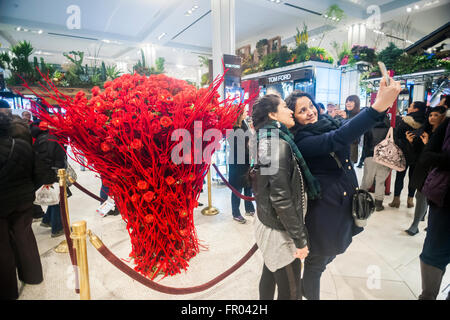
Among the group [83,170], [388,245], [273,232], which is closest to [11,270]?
[273,232]

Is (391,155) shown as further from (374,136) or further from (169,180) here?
(169,180)

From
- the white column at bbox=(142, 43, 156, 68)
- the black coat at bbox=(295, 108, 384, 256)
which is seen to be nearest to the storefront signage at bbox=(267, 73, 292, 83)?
the white column at bbox=(142, 43, 156, 68)

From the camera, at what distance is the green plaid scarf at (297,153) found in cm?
117

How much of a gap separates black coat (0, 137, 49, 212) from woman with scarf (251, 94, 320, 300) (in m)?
1.67

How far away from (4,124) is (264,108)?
178cm

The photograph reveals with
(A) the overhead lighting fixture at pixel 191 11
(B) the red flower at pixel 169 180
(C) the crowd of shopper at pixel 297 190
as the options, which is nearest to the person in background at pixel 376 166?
(C) the crowd of shopper at pixel 297 190

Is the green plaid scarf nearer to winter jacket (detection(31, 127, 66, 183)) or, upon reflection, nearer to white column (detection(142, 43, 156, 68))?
winter jacket (detection(31, 127, 66, 183))

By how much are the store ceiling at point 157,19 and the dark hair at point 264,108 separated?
24.0ft

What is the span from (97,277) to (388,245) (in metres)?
2.74

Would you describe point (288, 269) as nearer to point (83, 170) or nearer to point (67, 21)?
point (83, 170)

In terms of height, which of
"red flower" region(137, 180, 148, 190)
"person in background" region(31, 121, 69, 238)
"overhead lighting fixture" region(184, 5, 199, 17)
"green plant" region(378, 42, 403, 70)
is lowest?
"red flower" region(137, 180, 148, 190)

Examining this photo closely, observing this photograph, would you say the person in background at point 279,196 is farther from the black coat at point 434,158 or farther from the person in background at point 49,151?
the person in background at point 49,151

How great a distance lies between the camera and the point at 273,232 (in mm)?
1224

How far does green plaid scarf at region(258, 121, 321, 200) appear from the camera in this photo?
1173 mm
